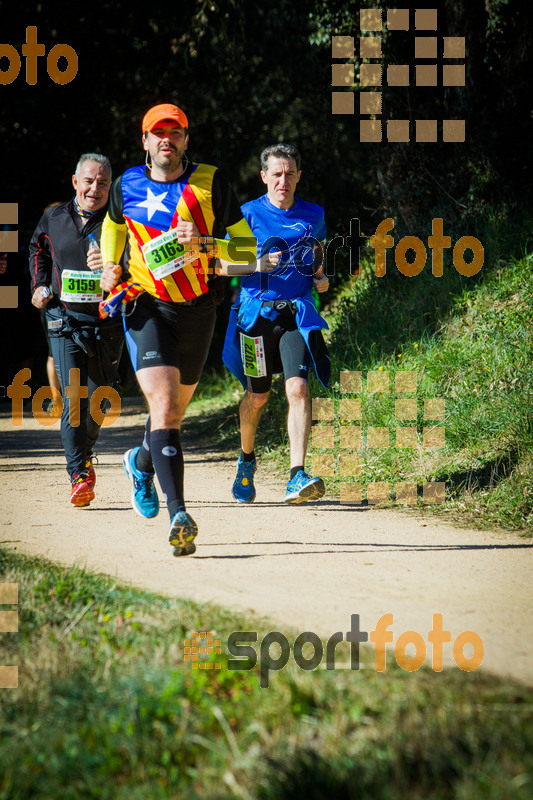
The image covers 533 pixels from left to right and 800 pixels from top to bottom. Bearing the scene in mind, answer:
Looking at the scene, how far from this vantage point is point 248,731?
8.09ft

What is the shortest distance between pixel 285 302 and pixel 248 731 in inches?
159

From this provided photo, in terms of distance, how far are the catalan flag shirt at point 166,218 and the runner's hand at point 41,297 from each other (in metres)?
1.56

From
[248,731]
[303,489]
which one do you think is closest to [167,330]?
[303,489]

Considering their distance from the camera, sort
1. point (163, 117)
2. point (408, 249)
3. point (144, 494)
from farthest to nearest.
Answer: point (408, 249)
point (144, 494)
point (163, 117)

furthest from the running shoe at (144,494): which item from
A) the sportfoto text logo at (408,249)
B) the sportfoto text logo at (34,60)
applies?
the sportfoto text logo at (34,60)

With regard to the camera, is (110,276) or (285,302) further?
(285,302)

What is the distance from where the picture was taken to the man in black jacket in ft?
20.6

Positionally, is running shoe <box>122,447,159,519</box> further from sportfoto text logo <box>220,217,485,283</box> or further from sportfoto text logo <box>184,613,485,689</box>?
sportfoto text logo <box>220,217,485,283</box>

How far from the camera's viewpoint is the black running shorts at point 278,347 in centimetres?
610

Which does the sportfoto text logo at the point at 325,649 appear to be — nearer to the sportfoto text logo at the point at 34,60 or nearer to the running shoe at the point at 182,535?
the running shoe at the point at 182,535

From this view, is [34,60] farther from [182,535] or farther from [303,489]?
[182,535]

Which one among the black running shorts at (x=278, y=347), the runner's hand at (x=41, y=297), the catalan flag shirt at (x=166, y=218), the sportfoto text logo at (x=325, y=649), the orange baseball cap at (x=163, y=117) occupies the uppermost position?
the orange baseball cap at (x=163, y=117)

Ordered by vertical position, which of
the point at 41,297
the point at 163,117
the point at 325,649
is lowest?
the point at 325,649

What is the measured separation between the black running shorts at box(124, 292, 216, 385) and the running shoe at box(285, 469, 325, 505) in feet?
3.49
